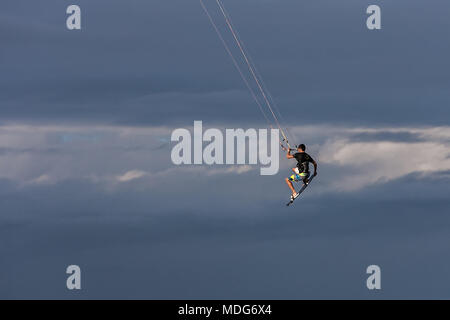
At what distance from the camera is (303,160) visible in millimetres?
54000

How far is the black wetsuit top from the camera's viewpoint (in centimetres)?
5400

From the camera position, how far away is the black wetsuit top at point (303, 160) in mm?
54000

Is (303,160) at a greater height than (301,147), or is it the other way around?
(301,147)

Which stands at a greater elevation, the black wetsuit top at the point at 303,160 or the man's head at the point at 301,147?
the man's head at the point at 301,147

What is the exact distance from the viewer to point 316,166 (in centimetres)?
5403

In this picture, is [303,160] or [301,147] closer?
[301,147]

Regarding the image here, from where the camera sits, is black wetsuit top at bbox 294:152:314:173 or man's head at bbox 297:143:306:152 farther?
black wetsuit top at bbox 294:152:314:173

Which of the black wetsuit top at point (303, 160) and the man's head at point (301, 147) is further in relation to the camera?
the black wetsuit top at point (303, 160)

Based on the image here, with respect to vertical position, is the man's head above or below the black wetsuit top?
above
